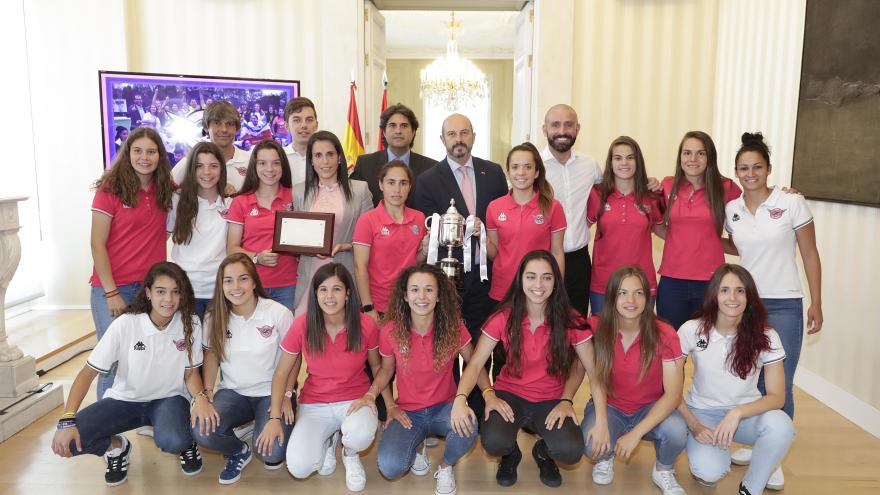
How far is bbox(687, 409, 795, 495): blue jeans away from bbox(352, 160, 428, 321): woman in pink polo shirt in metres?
1.52

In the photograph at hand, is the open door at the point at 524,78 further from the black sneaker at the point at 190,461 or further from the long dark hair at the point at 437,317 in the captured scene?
the black sneaker at the point at 190,461

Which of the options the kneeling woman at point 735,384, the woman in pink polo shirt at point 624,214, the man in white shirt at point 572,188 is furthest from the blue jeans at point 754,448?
the man in white shirt at point 572,188

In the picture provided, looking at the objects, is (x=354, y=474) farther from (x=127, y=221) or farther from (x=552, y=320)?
(x=127, y=221)

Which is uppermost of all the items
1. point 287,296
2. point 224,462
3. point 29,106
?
point 29,106

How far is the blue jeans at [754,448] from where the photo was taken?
2.53 meters

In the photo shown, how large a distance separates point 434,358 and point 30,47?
5029 millimetres

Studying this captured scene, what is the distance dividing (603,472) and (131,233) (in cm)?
249

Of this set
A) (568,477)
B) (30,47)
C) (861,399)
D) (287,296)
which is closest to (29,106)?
(30,47)

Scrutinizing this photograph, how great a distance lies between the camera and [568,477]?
2.85 m

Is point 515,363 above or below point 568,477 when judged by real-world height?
above

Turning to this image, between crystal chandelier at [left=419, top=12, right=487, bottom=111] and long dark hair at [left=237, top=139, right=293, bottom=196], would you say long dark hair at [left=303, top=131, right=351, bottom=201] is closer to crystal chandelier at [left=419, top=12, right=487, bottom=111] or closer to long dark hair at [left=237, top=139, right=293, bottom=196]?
long dark hair at [left=237, top=139, right=293, bottom=196]

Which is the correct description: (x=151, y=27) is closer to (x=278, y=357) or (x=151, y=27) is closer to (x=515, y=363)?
(x=278, y=357)

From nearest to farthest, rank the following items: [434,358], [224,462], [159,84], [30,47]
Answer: [434,358] < [224,462] < [159,84] < [30,47]

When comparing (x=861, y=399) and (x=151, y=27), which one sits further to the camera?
(x=151, y=27)
